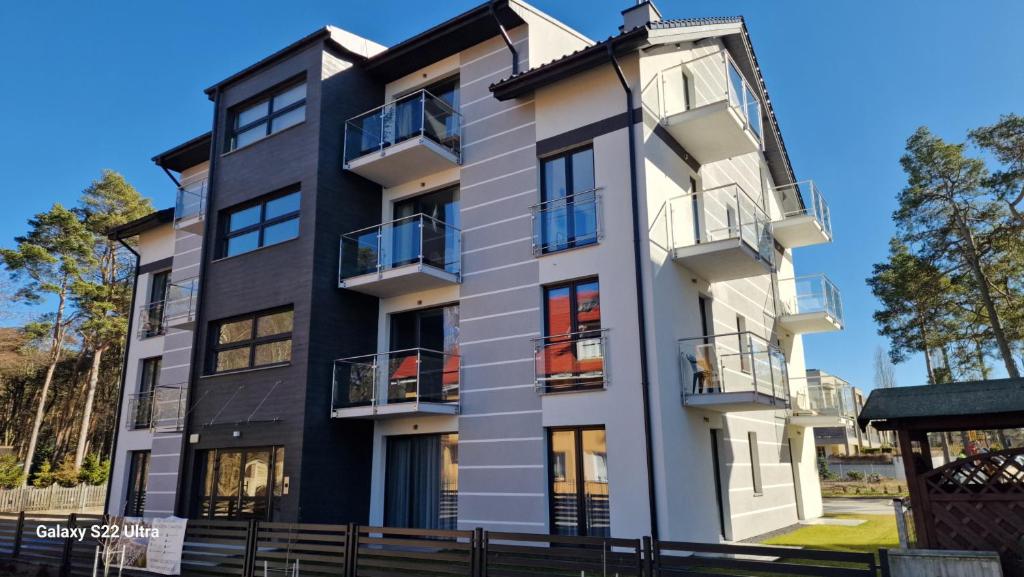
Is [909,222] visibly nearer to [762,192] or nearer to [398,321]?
[762,192]

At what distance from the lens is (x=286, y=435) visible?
11766 millimetres

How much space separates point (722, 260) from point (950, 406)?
4.16m

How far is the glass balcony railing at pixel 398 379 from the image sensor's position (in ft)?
37.6

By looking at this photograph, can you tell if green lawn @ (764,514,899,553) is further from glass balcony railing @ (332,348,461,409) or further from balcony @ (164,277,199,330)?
balcony @ (164,277,199,330)

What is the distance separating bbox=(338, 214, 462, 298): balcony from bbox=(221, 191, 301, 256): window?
4.46ft

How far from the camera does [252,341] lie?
43.2 ft

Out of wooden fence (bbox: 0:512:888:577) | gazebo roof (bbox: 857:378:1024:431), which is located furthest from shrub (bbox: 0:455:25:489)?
gazebo roof (bbox: 857:378:1024:431)

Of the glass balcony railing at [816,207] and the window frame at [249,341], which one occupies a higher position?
the glass balcony railing at [816,207]

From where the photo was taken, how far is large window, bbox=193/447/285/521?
11805mm

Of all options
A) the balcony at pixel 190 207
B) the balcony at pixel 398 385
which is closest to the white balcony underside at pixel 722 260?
the balcony at pixel 398 385

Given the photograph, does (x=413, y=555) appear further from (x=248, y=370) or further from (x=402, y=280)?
A: (x=248, y=370)

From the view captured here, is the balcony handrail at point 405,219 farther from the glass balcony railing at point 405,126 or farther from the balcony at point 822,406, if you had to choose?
the balcony at point 822,406

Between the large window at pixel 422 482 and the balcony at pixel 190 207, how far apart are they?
700 cm

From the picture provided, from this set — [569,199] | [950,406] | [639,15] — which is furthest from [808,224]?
[950,406]
